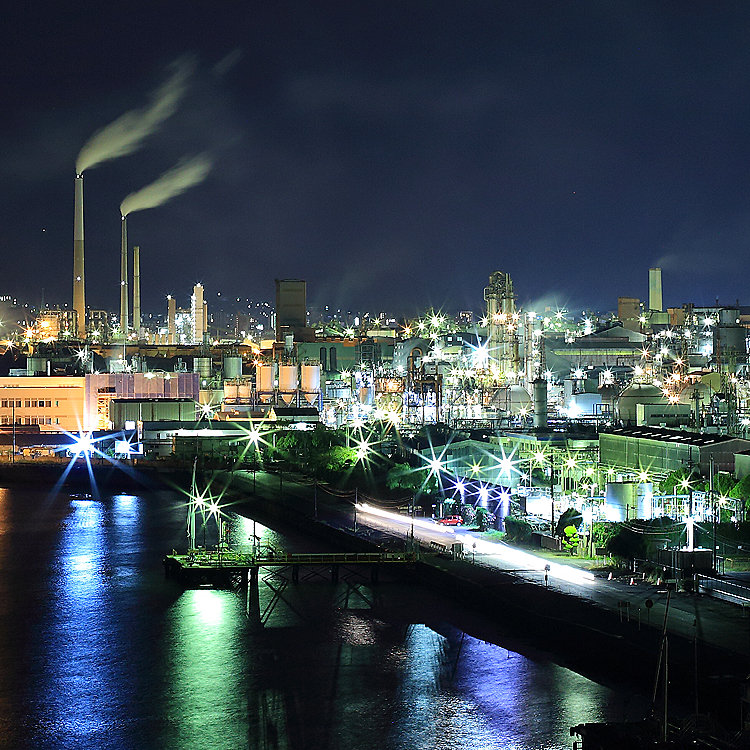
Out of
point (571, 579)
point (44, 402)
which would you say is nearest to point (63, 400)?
point (44, 402)

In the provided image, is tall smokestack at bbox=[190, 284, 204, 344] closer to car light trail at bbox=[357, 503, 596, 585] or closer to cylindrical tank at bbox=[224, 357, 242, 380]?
cylindrical tank at bbox=[224, 357, 242, 380]

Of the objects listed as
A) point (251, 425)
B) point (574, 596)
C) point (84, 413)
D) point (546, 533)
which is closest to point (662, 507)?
point (546, 533)

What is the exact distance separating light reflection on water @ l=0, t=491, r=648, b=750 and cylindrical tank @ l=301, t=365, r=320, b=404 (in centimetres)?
2325

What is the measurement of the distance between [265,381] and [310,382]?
2.22 metres

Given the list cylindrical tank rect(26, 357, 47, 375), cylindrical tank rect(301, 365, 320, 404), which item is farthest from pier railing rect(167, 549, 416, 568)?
cylindrical tank rect(26, 357, 47, 375)

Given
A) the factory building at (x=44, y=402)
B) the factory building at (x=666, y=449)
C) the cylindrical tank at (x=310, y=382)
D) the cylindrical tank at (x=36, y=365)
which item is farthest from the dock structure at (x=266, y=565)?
the cylindrical tank at (x=36, y=365)

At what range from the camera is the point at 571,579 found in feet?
54.5

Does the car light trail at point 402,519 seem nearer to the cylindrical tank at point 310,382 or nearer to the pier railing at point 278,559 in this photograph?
the pier railing at point 278,559

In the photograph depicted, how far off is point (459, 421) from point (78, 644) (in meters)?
18.4

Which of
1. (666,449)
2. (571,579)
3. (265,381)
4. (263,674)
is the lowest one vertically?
(263,674)

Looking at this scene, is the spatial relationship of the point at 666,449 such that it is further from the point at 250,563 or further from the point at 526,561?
the point at 250,563

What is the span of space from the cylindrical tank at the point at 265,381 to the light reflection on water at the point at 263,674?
24195mm

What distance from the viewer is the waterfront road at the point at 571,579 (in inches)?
530

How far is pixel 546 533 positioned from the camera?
770 inches
